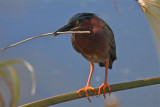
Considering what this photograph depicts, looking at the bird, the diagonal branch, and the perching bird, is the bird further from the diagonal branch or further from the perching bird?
the diagonal branch

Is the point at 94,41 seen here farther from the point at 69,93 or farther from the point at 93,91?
the point at 69,93

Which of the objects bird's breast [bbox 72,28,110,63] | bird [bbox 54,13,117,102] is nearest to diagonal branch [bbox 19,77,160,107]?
bird [bbox 54,13,117,102]

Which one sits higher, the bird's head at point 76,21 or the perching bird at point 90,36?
the bird's head at point 76,21

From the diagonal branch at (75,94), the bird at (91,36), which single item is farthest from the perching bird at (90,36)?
the diagonal branch at (75,94)

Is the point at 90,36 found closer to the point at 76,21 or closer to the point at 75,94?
the point at 76,21

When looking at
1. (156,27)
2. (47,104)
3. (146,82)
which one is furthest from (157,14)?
(47,104)

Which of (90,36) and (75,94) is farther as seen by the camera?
(90,36)

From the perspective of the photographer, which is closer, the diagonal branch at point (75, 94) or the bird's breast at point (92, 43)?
the diagonal branch at point (75, 94)

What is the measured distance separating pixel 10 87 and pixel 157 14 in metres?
0.60

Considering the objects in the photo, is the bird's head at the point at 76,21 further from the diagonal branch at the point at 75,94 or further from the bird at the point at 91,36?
the diagonal branch at the point at 75,94

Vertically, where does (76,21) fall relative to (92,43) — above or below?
above

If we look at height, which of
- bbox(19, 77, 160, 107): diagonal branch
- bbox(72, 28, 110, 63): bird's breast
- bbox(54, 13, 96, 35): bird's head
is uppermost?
bbox(54, 13, 96, 35): bird's head

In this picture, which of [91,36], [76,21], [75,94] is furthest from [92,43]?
[75,94]

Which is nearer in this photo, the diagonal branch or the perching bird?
the diagonal branch
